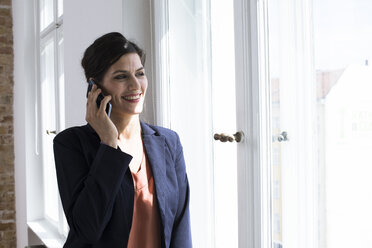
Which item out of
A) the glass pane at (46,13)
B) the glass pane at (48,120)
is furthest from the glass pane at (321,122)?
the glass pane at (46,13)

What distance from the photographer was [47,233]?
136 inches

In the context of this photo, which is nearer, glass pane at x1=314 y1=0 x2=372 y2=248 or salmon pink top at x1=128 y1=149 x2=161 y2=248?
glass pane at x1=314 y1=0 x2=372 y2=248

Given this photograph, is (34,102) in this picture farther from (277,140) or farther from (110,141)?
(277,140)

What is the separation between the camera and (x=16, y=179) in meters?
4.38

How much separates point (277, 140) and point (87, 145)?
61 centimetres

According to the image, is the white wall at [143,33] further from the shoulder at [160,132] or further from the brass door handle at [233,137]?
the brass door handle at [233,137]

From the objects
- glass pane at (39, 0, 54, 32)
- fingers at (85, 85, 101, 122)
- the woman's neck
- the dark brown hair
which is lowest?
the woman's neck

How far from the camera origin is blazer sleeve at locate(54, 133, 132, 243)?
1375 mm

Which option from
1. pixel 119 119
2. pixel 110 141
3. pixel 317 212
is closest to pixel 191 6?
pixel 119 119

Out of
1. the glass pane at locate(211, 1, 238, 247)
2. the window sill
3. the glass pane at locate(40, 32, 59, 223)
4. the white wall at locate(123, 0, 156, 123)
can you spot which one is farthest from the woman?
the glass pane at locate(40, 32, 59, 223)

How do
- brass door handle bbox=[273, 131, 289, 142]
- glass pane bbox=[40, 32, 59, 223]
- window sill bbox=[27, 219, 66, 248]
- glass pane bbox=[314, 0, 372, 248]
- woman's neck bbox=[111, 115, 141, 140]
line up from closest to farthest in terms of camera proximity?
glass pane bbox=[314, 0, 372, 248]
brass door handle bbox=[273, 131, 289, 142]
woman's neck bbox=[111, 115, 141, 140]
window sill bbox=[27, 219, 66, 248]
glass pane bbox=[40, 32, 59, 223]

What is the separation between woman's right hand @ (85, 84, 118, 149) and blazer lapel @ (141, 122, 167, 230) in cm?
14

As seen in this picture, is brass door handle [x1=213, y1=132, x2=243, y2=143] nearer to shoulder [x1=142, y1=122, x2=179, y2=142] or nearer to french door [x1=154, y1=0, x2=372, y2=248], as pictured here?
french door [x1=154, y1=0, x2=372, y2=248]

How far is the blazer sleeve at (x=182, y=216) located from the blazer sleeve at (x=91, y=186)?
0.25m
